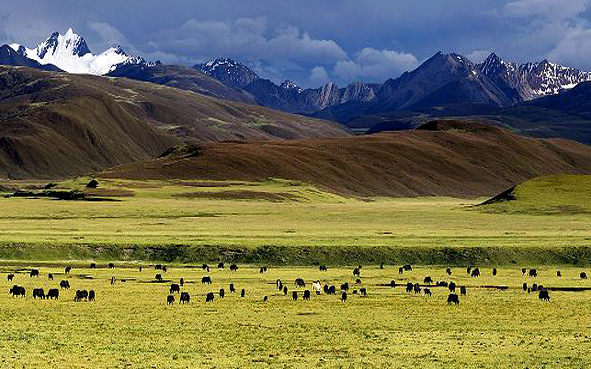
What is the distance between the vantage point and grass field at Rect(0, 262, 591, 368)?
35.4 m

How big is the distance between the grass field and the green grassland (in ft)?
82.8

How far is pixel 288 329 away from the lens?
44.9 meters

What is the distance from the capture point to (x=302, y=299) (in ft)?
197

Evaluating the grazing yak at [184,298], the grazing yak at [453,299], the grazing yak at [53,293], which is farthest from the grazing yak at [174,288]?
the grazing yak at [453,299]

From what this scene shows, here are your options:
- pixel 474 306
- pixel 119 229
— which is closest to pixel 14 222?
pixel 119 229

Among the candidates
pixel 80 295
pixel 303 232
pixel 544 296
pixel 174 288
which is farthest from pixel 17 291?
pixel 303 232

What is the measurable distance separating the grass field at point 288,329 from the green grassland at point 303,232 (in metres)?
25.2

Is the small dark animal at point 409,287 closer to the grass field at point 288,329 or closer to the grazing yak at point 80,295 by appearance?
the grass field at point 288,329

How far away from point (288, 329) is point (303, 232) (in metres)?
75.7

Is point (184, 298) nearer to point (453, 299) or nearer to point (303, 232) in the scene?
point (453, 299)

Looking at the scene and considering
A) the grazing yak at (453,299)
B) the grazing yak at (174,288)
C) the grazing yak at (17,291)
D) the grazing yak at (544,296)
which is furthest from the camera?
the grazing yak at (174,288)

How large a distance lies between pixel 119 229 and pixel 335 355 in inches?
3482

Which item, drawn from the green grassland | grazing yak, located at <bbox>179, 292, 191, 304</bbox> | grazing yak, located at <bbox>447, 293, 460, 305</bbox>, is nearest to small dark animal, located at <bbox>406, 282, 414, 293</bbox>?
grazing yak, located at <bbox>447, 293, 460, 305</bbox>

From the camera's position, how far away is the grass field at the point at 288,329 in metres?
35.4
